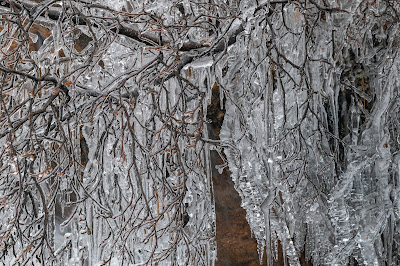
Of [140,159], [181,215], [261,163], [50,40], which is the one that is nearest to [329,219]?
[261,163]

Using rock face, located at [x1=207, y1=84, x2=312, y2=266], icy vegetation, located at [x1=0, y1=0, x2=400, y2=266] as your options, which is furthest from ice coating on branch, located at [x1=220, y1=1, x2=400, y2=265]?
rock face, located at [x1=207, y1=84, x2=312, y2=266]

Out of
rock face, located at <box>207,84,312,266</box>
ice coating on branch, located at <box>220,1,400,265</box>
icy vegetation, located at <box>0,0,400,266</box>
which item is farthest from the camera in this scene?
rock face, located at <box>207,84,312,266</box>

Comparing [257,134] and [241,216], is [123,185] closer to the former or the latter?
[257,134]

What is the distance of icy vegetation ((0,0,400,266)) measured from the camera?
1981 millimetres

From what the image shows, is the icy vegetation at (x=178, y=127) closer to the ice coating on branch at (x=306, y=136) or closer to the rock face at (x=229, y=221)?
the ice coating on branch at (x=306, y=136)

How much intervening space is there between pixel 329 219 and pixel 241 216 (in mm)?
2332

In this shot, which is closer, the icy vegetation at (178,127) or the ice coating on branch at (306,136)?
the icy vegetation at (178,127)

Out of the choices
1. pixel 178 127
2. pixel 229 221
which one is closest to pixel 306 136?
pixel 178 127

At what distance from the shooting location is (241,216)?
4.93m

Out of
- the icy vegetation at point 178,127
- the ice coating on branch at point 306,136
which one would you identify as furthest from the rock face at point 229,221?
the icy vegetation at point 178,127

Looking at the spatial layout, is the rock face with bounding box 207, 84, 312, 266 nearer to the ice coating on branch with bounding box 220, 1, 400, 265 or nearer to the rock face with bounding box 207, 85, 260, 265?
the rock face with bounding box 207, 85, 260, 265

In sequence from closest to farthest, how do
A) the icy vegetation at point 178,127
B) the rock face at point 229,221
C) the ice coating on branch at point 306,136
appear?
the icy vegetation at point 178,127 < the ice coating on branch at point 306,136 < the rock face at point 229,221

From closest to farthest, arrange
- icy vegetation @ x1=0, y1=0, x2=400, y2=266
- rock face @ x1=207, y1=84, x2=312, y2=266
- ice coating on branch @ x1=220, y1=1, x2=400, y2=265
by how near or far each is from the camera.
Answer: icy vegetation @ x1=0, y1=0, x2=400, y2=266 < ice coating on branch @ x1=220, y1=1, x2=400, y2=265 < rock face @ x1=207, y1=84, x2=312, y2=266

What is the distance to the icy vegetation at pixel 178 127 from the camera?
1.98 m
